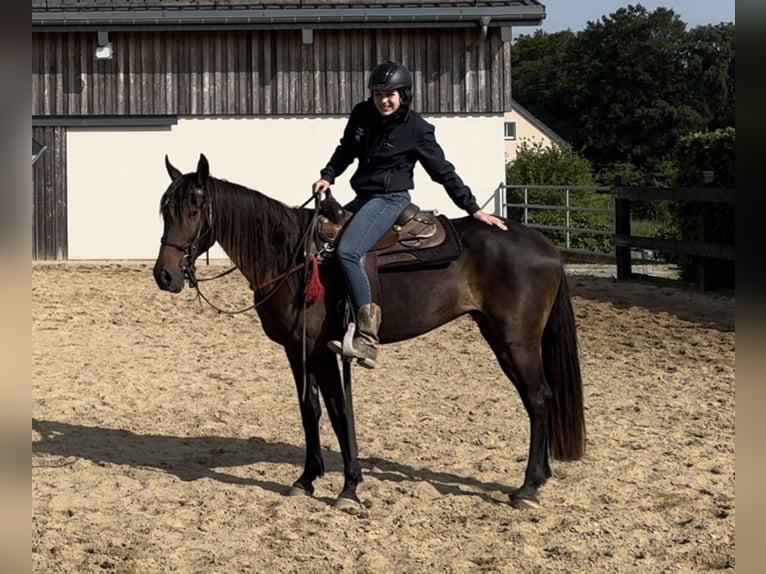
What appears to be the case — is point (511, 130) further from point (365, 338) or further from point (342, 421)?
point (365, 338)

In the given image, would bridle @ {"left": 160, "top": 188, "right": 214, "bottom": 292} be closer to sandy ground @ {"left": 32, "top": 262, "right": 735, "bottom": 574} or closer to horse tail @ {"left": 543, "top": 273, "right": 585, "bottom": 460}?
sandy ground @ {"left": 32, "top": 262, "right": 735, "bottom": 574}

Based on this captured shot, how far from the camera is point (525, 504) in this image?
15.2ft

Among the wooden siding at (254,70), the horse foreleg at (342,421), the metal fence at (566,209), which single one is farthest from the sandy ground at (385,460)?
the wooden siding at (254,70)

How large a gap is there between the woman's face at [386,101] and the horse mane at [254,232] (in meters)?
0.70

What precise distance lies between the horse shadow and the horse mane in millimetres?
1213

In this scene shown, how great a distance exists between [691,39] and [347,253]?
188ft

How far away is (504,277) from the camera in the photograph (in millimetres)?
4840

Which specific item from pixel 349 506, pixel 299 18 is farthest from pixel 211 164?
pixel 349 506

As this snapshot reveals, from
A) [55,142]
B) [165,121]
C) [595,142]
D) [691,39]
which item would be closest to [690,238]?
[165,121]

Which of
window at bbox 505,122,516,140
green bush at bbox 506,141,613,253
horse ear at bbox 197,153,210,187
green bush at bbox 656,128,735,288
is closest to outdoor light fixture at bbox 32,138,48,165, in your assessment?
horse ear at bbox 197,153,210,187

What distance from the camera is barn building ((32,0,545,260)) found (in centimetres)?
1766

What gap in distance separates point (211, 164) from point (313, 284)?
13.5m
